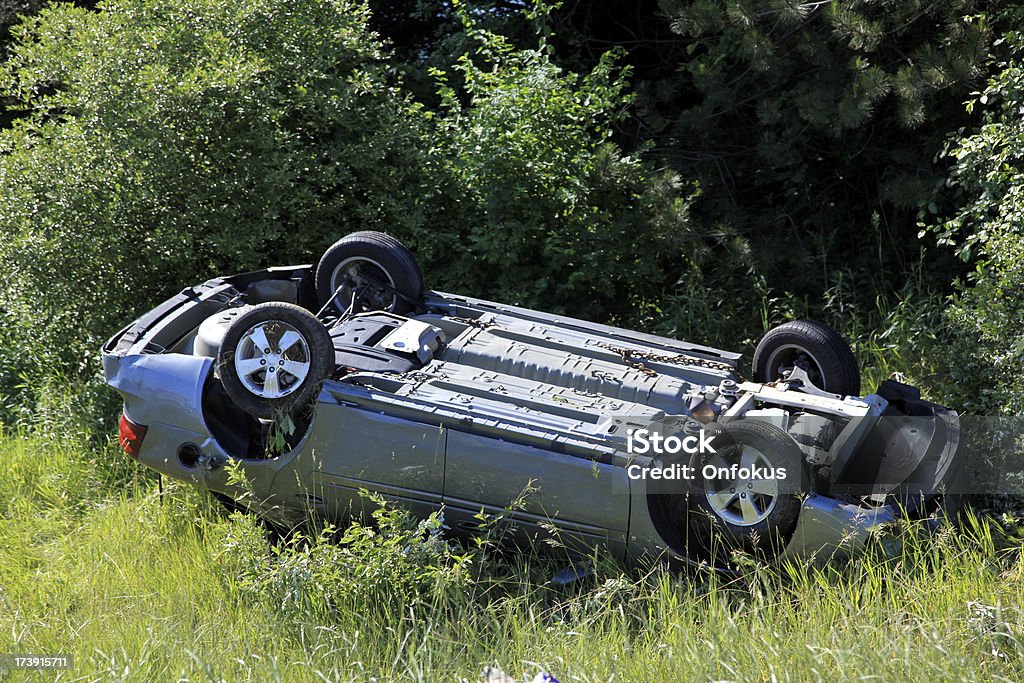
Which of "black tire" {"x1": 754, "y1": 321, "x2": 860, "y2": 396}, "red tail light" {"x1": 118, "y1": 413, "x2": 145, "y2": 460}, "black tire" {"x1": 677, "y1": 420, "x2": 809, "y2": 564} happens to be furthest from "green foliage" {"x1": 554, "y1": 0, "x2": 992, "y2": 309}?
"red tail light" {"x1": 118, "y1": 413, "x2": 145, "y2": 460}

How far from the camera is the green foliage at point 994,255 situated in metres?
5.84

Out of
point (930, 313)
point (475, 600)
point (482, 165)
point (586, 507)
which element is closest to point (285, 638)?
point (475, 600)

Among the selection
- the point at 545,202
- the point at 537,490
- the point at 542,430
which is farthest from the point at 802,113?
the point at 537,490

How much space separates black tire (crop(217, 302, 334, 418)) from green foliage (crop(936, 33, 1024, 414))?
3.83 m

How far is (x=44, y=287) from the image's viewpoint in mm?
7254

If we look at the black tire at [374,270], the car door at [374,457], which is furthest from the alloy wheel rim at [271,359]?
the black tire at [374,270]

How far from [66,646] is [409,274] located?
110 inches

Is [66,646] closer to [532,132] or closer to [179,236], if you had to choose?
[179,236]

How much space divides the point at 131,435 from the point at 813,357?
3673 millimetres

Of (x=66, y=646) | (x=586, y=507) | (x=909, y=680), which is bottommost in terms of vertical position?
(x=66, y=646)

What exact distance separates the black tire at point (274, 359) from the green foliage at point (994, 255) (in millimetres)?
3834

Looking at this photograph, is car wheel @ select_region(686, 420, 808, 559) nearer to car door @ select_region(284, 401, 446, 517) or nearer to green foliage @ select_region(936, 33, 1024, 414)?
car door @ select_region(284, 401, 446, 517)

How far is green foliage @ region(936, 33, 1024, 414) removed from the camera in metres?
5.84

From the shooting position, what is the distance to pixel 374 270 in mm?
6254
